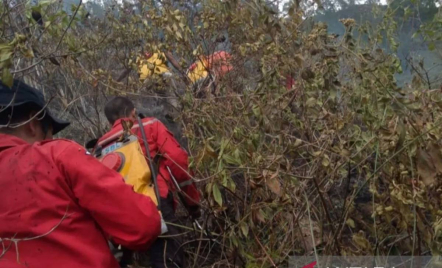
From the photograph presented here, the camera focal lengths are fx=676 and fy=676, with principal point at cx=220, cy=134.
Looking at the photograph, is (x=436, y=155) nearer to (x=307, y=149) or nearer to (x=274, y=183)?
(x=274, y=183)

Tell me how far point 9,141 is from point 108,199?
474 mm

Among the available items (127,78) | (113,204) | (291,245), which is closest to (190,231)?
(291,245)

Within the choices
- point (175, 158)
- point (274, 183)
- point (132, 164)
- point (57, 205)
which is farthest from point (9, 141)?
point (175, 158)

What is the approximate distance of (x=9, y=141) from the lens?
107 inches

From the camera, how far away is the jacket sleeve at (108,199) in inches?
103

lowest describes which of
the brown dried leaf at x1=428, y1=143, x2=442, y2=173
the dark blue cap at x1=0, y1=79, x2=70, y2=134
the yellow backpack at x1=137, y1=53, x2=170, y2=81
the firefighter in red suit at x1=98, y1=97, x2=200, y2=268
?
the firefighter in red suit at x1=98, y1=97, x2=200, y2=268

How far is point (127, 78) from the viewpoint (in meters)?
6.25

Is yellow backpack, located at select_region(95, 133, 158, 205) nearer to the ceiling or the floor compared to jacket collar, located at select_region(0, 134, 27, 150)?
nearer to the floor

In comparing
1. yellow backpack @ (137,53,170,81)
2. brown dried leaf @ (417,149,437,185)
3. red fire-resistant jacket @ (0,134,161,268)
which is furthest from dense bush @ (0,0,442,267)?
yellow backpack @ (137,53,170,81)

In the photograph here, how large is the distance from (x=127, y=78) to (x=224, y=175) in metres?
3.44

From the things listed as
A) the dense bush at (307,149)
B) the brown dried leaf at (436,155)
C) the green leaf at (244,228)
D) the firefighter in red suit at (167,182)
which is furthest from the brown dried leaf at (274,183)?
the firefighter in red suit at (167,182)

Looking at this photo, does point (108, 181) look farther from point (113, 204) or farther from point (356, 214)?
point (356, 214)

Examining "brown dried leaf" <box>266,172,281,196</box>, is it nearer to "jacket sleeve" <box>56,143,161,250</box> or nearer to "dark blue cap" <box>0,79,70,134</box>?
"jacket sleeve" <box>56,143,161,250</box>

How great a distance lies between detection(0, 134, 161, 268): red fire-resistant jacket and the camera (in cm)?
Result: 260
